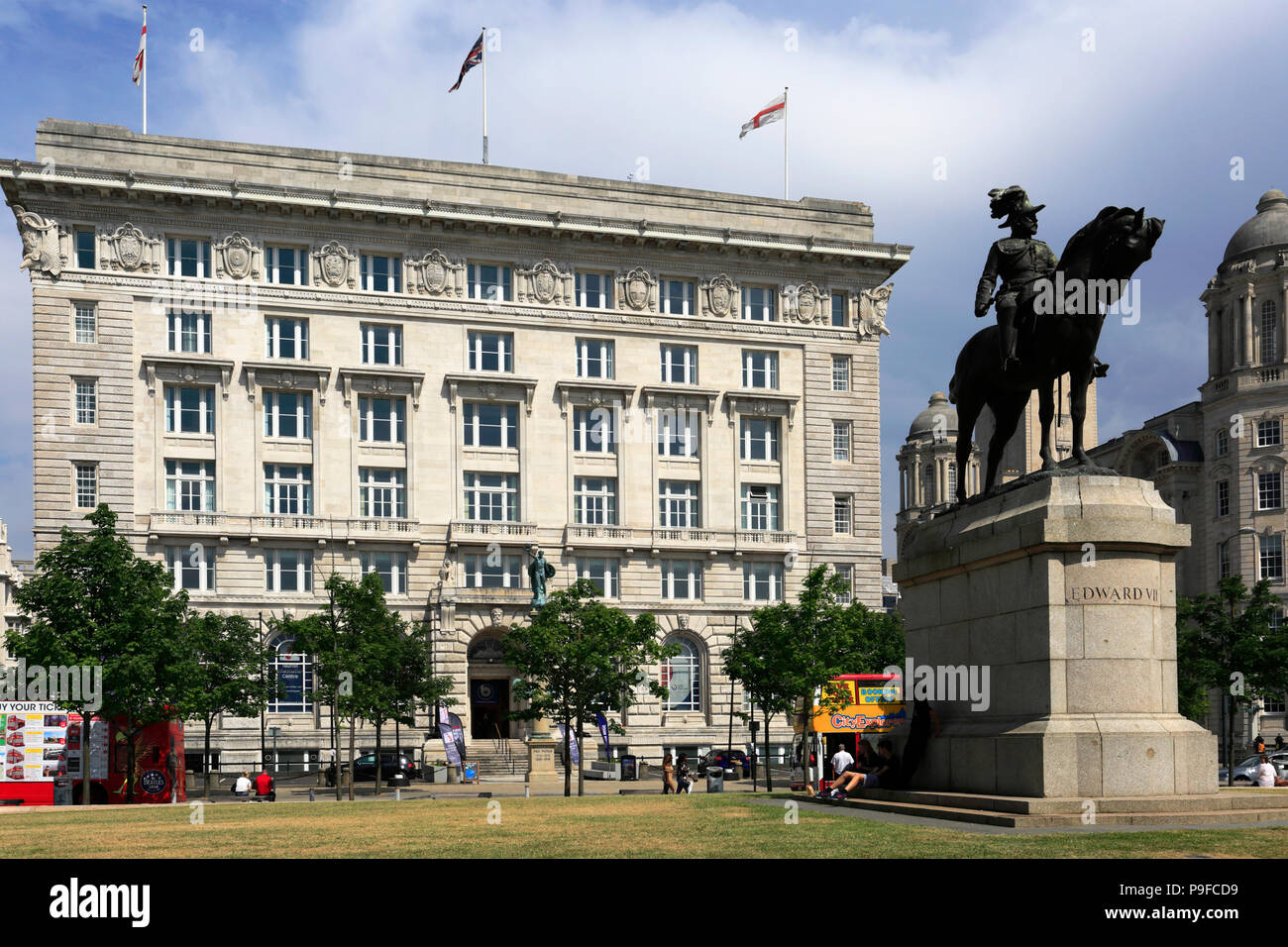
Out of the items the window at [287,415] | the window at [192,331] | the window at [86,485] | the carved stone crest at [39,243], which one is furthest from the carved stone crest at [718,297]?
the carved stone crest at [39,243]

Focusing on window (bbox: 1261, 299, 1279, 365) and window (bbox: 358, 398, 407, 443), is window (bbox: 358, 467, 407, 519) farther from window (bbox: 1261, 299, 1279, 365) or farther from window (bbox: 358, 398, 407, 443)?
window (bbox: 1261, 299, 1279, 365)

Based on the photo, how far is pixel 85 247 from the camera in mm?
78938

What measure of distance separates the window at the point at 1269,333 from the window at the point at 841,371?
99.0 ft

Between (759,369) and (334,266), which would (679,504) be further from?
(334,266)

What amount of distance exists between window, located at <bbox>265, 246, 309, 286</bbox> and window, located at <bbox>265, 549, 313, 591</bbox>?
1556cm

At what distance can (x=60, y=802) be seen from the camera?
5153cm

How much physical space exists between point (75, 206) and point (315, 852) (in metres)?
68.9

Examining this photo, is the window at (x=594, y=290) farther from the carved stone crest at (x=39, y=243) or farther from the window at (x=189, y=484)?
the carved stone crest at (x=39, y=243)

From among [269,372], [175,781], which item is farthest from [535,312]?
[175,781]

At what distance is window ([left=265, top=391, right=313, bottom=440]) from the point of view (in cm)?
8156

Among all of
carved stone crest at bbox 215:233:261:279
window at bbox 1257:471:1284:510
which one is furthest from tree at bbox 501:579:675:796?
window at bbox 1257:471:1284:510

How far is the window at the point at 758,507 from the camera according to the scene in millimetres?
89312
